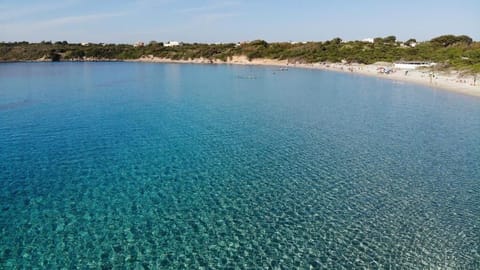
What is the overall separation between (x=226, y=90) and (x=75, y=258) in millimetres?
37354

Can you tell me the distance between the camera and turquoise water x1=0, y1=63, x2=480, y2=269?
9547mm

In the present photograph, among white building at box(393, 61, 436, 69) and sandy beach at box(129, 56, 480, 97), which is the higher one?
Answer: white building at box(393, 61, 436, 69)

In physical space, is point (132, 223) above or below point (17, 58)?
below

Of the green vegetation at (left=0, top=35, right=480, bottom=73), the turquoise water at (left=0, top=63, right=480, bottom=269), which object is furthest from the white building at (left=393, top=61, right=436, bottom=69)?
the turquoise water at (left=0, top=63, right=480, bottom=269)

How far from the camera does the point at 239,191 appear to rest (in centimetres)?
1354

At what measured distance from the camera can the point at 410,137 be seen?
71.8 ft

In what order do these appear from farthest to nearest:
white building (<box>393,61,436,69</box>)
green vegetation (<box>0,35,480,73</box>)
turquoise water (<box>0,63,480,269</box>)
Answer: green vegetation (<box>0,35,480,73</box>)
white building (<box>393,61,436,69</box>)
turquoise water (<box>0,63,480,269</box>)

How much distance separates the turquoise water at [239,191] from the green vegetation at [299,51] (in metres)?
39.7

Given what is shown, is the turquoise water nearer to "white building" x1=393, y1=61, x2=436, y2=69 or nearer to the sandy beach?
the sandy beach

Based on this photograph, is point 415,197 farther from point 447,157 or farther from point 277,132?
point 277,132

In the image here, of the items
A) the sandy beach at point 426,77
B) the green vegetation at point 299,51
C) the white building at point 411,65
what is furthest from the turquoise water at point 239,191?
the white building at point 411,65

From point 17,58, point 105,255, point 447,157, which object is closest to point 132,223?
point 105,255

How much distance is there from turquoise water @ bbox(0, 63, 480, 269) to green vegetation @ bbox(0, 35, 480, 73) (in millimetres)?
39742

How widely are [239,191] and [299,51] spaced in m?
100
